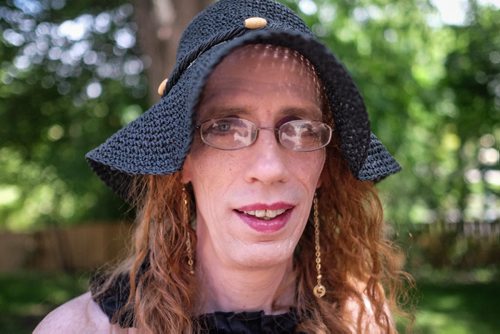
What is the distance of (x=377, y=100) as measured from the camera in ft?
14.7

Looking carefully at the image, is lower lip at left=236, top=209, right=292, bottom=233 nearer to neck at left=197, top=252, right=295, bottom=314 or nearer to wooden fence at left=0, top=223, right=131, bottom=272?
neck at left=197, top=252, right=295, bottom=314

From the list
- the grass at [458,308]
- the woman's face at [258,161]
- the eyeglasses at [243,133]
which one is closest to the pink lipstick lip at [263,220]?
the woman's face at [258,161]

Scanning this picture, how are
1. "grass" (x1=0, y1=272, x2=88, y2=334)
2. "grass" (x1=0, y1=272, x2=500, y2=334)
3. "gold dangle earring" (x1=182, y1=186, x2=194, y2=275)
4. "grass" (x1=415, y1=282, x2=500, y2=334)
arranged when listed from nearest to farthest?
"gold dangle earring" (x1=182, y1=186, x2=194, y2=275)
"grass" (x1=415, y1=282, x2=500, y2=334)
"grass" (x1=0, y1=272, x2=500, y2=334)
"grass" (x1=0, y1=272, x2=88, y2=334)

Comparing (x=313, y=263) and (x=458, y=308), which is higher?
(x=313, y=263)

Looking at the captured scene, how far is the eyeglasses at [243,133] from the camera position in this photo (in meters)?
1.53

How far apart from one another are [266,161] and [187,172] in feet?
1.02

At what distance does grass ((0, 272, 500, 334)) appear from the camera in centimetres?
683

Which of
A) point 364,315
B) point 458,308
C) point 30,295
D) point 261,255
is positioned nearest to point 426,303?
point 458,308

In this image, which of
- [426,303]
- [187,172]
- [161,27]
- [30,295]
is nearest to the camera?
[187,172]

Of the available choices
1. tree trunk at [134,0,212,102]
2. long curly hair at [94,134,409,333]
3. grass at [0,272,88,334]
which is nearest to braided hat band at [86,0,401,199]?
long curly hair at [94,134,409,333]

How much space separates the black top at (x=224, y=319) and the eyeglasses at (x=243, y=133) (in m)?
0.56

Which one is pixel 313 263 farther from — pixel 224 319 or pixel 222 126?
pixel 222 126

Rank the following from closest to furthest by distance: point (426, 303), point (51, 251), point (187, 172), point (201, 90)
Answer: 1. point (201, 90)
2. point (187, 172)
3. point (426, 303)
4. point (51, 251)

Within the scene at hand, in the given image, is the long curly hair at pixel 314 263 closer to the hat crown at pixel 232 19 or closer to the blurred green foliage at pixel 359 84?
the hat crown at pixel 232 19
